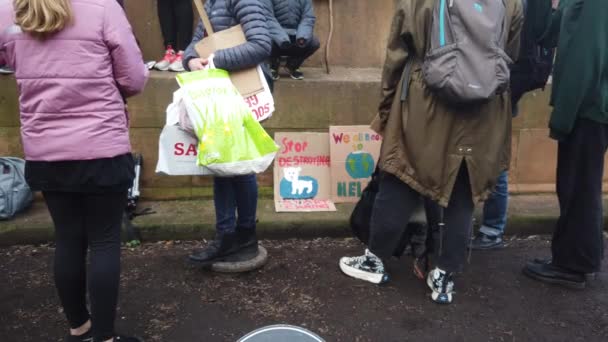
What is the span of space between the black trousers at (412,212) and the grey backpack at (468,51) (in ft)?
1.63

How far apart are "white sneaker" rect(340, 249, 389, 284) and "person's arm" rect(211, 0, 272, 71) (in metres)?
1.35

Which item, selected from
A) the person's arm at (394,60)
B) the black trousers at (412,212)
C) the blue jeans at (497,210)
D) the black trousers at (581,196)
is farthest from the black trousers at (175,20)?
the black trousers at (581,196)

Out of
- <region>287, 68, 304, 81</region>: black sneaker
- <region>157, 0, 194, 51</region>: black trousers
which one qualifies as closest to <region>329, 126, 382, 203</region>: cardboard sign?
<region>287, 68, 304, 81</region>: black sneaker

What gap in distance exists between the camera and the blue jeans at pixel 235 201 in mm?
3311

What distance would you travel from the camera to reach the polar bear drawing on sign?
4.67 metres

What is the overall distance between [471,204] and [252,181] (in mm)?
1268

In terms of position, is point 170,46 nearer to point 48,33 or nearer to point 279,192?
point 279,192

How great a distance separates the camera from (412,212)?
3191 mm

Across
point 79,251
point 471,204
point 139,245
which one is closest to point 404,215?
point 471,204

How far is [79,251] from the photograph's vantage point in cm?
243

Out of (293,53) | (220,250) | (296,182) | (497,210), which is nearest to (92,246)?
(220,250)

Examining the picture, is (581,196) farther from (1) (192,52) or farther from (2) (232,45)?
(1) (192,52)

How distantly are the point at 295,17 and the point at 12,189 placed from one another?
269 cm

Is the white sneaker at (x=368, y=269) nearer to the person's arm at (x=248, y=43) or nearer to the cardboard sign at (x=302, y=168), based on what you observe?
the cardboard sign at (x=302, y=168)
